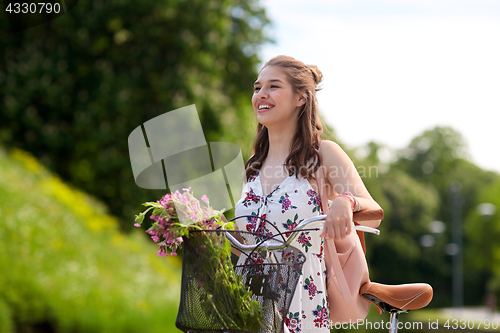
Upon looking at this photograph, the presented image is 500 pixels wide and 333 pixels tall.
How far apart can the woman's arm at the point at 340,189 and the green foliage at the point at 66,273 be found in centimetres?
535

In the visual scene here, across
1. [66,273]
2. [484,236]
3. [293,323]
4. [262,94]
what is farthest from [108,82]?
[484,236]

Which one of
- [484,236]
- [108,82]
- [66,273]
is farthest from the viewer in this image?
[484,236]

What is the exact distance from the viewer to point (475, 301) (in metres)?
40.9

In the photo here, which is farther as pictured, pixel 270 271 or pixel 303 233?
pixel 303 233

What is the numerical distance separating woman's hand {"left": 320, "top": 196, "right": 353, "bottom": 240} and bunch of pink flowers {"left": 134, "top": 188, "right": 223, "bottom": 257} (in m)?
0.43

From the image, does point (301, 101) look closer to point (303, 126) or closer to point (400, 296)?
point (303, 126)

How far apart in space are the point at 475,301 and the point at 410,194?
37.8ft

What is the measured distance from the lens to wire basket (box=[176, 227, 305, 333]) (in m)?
1.90

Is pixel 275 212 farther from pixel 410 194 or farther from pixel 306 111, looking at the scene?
pixel 410 194

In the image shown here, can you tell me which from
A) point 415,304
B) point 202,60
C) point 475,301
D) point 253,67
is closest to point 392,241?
point 475,301

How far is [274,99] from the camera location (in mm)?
2492

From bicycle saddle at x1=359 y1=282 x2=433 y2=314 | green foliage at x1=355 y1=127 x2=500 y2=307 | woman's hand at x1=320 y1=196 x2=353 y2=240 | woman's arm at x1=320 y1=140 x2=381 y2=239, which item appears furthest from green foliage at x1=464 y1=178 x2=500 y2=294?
woman's hand at x1=320 y1=196 x2=353 y2=240

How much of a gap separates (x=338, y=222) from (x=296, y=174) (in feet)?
1.88

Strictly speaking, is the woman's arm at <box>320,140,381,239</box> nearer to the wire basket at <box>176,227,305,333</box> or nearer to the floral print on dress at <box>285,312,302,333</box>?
the wire basket at <box>176,227,305,333</box>
